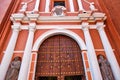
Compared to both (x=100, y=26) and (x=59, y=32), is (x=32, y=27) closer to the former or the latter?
(x=59, y=32)

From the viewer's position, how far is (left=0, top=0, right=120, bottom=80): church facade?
583 centimetres

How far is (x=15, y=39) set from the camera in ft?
22.0

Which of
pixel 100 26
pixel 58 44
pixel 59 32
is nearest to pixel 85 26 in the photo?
pixel 100 26

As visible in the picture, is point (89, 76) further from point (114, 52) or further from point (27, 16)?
point (27, 16)

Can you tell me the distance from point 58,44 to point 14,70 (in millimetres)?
2272

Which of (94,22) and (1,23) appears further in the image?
(94,22)

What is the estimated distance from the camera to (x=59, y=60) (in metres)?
6.43

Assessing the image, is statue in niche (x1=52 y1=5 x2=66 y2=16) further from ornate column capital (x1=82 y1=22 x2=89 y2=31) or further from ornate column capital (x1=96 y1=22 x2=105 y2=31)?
ornate column capital (x1=96 y1=22 x2=105 y2=31)

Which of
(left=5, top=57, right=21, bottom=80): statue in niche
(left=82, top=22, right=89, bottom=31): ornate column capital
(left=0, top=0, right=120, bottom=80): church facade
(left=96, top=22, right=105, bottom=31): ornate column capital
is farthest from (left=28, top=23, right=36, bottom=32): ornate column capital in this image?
(left=96, top=22, right=105, bottom=31): ornate column capital

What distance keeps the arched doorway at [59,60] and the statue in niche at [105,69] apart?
0.75m

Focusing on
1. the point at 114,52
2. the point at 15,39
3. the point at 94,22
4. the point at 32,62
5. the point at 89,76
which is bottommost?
the point at 89,76

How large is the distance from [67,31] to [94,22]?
148 centimetres

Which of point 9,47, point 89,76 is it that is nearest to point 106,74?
point 89,76

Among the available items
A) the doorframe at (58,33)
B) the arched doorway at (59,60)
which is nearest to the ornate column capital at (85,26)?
the doorframe at (58,33)
